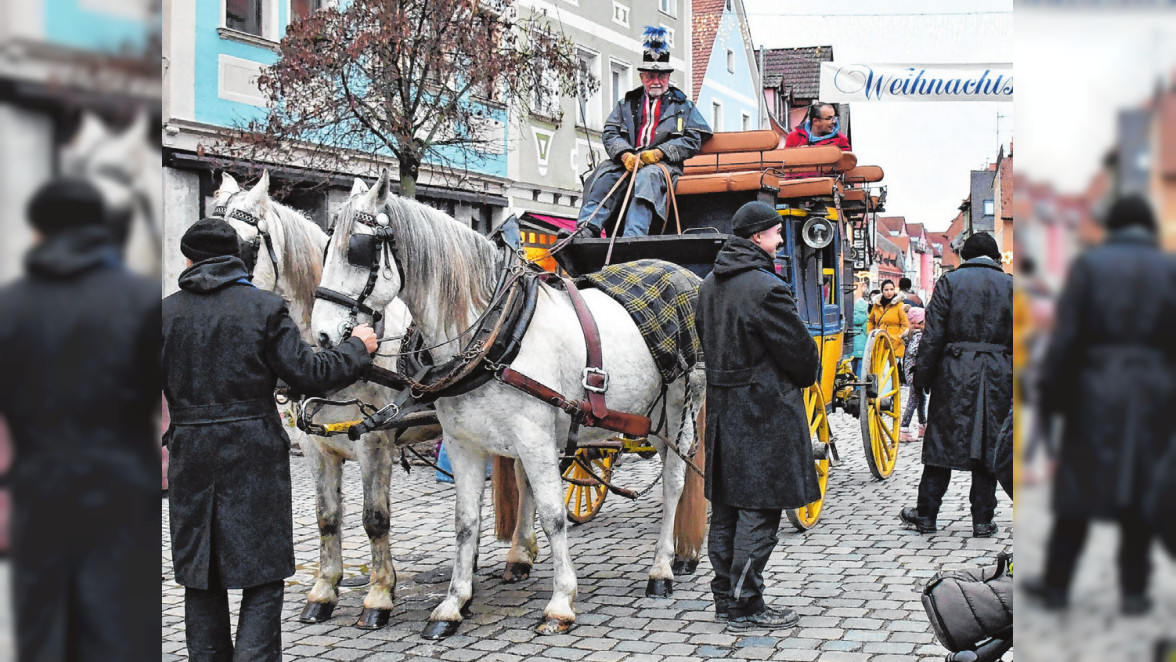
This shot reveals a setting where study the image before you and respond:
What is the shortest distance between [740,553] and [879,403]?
4216mm

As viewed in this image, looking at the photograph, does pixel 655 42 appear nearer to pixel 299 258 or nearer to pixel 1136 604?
pixel 299 258

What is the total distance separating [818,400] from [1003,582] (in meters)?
4.40

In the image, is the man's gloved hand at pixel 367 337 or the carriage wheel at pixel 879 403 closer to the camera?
the man's gloved hand at pixel 367 337

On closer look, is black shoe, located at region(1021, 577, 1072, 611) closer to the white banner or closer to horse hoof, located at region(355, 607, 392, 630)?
horse hoof, located at region(355, 607, 392, 630)

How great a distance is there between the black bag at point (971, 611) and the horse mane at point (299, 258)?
330 centimetres

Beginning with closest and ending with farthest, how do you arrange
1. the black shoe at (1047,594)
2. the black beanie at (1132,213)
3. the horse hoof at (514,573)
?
the black beanie at (1132,213)
the black shoe at (1047,594)
the horse hoof at (514,573)

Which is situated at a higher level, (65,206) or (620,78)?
(620,78)

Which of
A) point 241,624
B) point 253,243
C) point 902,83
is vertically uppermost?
point 902,83

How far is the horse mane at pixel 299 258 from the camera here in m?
4.94

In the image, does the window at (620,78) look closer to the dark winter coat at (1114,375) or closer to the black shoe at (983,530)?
the black shoe at (983,530)

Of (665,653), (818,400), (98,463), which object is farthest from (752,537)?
(98,463)

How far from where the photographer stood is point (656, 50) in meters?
6.70

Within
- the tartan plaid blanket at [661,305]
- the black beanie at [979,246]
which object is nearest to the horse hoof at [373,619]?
the tartan plaid blanket at [661,305]

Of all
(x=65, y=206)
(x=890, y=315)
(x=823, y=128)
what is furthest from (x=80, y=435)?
(x=890, y=315)
